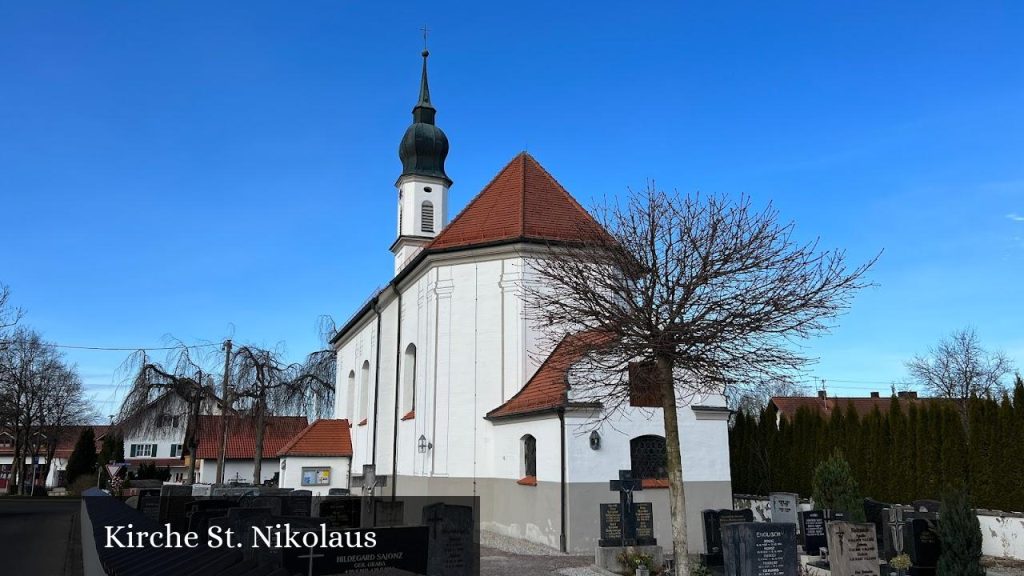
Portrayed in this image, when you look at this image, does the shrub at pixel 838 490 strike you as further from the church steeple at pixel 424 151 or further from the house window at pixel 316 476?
the house window at pixel 316 476

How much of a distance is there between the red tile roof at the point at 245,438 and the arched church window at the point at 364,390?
4.13 meters

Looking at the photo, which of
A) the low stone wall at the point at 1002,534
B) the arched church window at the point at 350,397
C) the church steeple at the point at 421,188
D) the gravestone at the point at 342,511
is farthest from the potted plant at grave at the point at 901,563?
the arched church window at the point at 350,397

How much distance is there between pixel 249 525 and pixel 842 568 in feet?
30.8

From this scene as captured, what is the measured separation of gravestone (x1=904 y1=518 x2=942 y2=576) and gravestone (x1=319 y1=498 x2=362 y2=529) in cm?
1099

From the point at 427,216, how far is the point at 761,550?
78.9 ft

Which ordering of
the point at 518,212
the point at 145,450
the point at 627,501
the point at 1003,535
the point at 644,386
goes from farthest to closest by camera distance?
the point at 145,450 → the point at 518,212 → the point at 1003,535 → the point at 627,501 → the point at 644,386

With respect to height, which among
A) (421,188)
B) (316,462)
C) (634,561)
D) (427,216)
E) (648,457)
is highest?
(421,188)

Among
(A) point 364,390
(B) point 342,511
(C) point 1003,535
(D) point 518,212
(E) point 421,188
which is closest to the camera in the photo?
(B) point 342,511

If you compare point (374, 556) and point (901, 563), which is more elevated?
point (374, 556)

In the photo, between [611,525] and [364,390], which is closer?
[611,525]

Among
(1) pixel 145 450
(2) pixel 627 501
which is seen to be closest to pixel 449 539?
(2) pixel 627 501

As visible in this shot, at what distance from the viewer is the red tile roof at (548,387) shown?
16.7 m

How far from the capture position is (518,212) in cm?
2322

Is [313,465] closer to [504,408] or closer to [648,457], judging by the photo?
[504,408]
